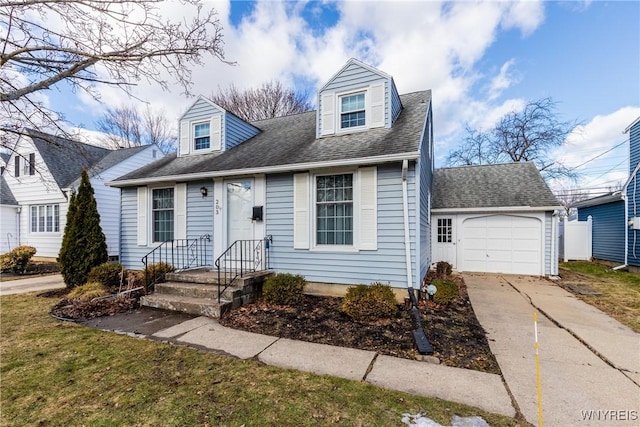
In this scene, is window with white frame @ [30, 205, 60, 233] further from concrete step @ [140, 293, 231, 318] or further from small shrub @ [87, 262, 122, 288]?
concrete step @ [140, 293, 231, 318]

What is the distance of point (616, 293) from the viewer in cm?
729

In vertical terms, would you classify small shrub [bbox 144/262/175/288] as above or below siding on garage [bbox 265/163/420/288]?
below

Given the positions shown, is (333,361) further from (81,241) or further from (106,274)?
(81,241)

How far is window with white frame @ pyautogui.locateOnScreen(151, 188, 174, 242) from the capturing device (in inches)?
331

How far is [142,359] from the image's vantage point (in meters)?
3.64

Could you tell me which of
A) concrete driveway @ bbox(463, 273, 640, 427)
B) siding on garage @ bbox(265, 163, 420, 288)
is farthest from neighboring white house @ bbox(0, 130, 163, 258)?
concrete driveway @ bbox(463, 273, 640, 427)

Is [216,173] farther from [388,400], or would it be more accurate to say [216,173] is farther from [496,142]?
[496,142]

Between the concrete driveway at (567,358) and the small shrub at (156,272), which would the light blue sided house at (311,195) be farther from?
the concrete driveway at (567,358)

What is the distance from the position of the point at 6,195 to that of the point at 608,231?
28915 millimetres

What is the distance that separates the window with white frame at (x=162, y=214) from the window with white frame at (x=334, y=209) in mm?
4711

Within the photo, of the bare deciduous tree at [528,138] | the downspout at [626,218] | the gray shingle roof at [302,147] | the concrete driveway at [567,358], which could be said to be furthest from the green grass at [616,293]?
the bare deciduous tree at [528,138]

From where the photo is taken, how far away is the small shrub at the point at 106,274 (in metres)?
7.36

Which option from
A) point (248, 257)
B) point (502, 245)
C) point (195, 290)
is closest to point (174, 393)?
point (195, 290)

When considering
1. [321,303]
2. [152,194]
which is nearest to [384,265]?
[321,303]
